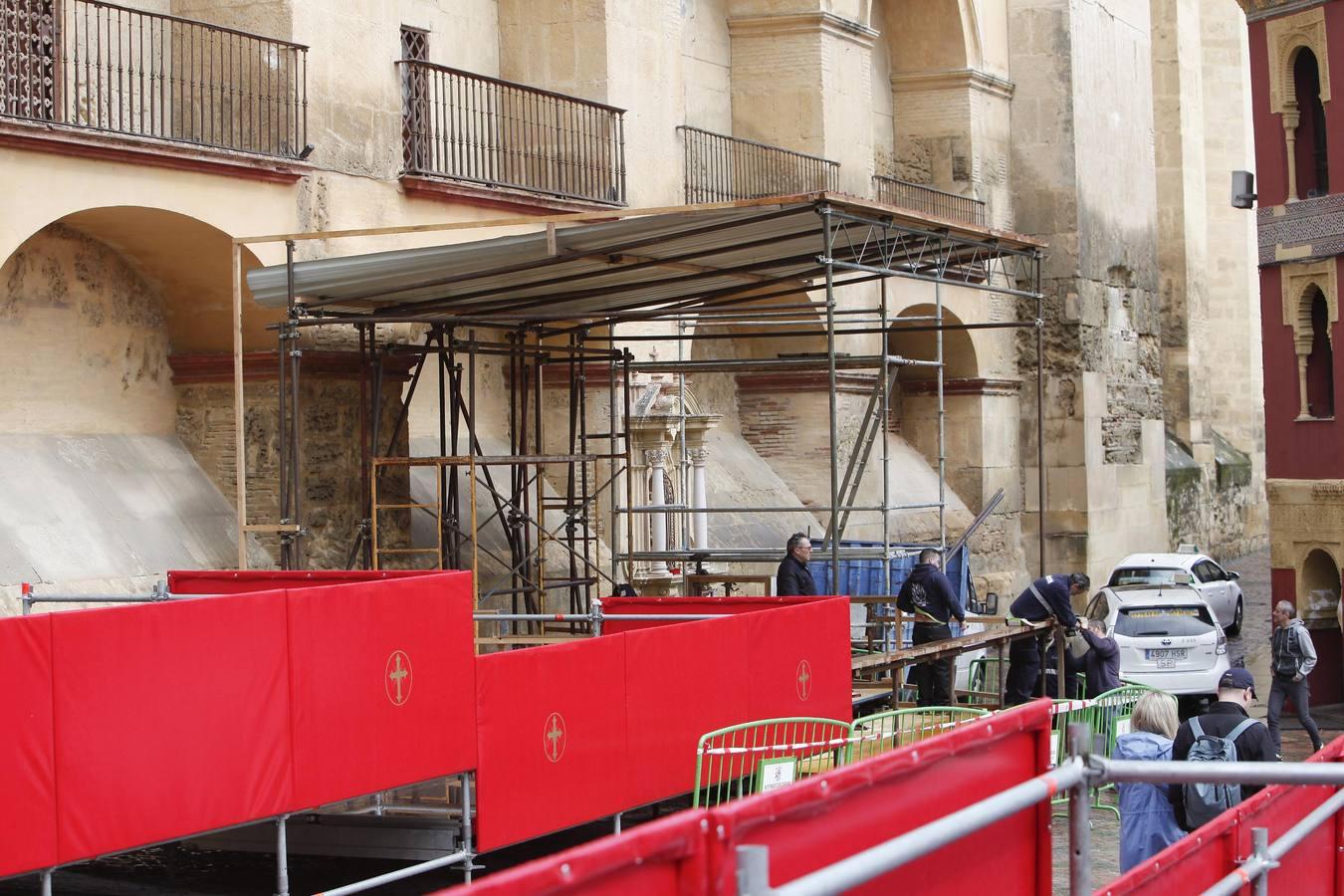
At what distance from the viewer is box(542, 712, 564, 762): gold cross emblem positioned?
9.38 m

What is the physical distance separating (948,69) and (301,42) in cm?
1485

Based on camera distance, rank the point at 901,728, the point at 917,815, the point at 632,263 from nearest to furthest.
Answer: the point at 917,815 < the point at 901,728 < the point at 632,263

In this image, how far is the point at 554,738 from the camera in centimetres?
941

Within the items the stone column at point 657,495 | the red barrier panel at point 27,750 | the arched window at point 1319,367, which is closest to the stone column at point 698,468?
the stone column at point 657,495

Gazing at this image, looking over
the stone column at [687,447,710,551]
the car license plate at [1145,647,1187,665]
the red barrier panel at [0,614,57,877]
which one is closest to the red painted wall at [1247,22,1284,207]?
the car license plate at [1145,647,1187,665]

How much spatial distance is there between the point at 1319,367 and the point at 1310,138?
2460 millimetres

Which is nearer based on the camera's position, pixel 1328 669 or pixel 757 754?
pixel 757 754

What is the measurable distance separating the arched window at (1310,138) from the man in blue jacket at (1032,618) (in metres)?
6.67

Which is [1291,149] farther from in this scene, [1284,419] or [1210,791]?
[1210,791]

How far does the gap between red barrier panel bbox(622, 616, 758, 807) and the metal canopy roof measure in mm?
3197

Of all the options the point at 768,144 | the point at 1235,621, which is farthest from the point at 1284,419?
the point at 768,144

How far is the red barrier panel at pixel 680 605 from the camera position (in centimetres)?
1187

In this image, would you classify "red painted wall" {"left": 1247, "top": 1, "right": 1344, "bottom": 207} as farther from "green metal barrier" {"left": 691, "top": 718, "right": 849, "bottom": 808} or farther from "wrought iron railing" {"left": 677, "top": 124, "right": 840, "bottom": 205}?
Answer: "green metal barrier" {"left": 691, "top": 718, "right": 849, "bottom": 808}

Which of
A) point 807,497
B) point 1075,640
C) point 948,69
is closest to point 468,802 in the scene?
point 1075,640
